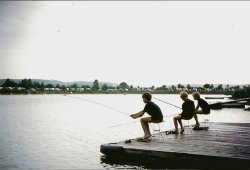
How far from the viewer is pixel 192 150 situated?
1132 cm

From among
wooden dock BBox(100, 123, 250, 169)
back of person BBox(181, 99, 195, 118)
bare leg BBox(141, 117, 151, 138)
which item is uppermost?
back of person BBox(181, 99, 195, 118)

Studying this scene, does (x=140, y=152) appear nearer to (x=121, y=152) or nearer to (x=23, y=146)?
(x=121, y=152)

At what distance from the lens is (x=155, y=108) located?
1277 cm

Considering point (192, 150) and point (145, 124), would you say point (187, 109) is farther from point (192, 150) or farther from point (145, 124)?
point (192, 150)

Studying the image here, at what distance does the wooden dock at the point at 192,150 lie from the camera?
33.9 ft

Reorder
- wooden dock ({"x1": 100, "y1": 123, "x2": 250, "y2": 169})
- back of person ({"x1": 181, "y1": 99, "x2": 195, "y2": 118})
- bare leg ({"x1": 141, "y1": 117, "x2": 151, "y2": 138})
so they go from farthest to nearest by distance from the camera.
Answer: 1. back of person ({"x1": 181, "y1": 99, "x2": 195, "y2": 118})
2. bare leg ({"x1": 141, "y1": 117, "x2": 151, "y2": 138})
3. wooden dock ({"x1": 100, "y1": 123, "x2": 250, "y2": 169})

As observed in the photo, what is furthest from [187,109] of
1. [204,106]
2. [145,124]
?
[145,124]

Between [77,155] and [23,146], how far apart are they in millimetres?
5631

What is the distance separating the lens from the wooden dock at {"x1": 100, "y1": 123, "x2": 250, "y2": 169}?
1032 centimetres

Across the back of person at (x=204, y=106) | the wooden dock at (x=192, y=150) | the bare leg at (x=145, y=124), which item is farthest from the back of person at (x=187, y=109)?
the bare leg at (x=145, y=124)

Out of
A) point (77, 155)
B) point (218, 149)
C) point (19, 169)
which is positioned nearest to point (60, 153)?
point (77, 155)

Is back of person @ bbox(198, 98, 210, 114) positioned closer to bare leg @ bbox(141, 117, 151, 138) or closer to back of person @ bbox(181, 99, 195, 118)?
back of person @ bbox(181, 99, 195, 118)

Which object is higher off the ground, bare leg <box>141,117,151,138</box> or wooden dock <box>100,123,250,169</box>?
bare leg <box>141,117,151,138</box>

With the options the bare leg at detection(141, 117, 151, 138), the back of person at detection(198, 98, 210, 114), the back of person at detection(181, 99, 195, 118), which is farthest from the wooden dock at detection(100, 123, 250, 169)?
the back of person at detection(198, 98, 210, 114)
